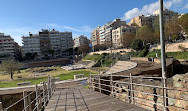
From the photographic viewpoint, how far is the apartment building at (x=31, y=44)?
280 ft

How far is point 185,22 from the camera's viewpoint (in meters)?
34.0

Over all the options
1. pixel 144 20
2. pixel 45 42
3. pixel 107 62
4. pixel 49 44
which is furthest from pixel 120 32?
pixel 45 42

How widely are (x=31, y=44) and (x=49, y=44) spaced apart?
12.5m

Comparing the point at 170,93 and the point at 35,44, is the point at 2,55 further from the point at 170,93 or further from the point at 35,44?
the point at 170,93

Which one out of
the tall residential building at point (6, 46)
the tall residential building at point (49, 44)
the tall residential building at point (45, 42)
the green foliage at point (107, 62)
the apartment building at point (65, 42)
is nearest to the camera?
the green foliage at point (107, 62)

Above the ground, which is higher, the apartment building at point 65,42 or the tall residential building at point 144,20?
the tall residential building at point 144,20

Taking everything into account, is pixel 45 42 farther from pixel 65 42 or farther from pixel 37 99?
pixel 37 99

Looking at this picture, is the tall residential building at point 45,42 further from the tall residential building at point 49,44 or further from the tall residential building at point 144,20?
the tall residential building at point 144,20

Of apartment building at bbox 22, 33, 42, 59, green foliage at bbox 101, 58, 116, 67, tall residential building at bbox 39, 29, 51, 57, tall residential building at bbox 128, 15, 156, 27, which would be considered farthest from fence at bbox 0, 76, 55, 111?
tall residential building at bbox 39, 29, 51, 57

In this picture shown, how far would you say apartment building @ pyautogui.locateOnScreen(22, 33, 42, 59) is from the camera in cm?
8521

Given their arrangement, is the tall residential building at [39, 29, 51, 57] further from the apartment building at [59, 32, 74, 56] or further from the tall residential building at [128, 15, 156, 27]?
the tall residential building at [128, 15, 156, 27]

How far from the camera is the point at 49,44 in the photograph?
303 ft

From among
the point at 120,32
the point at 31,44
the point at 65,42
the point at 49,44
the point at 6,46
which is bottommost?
the point at 6,46

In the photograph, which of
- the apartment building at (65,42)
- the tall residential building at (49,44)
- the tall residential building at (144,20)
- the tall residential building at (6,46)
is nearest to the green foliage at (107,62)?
the tall residential building at (144,20)
